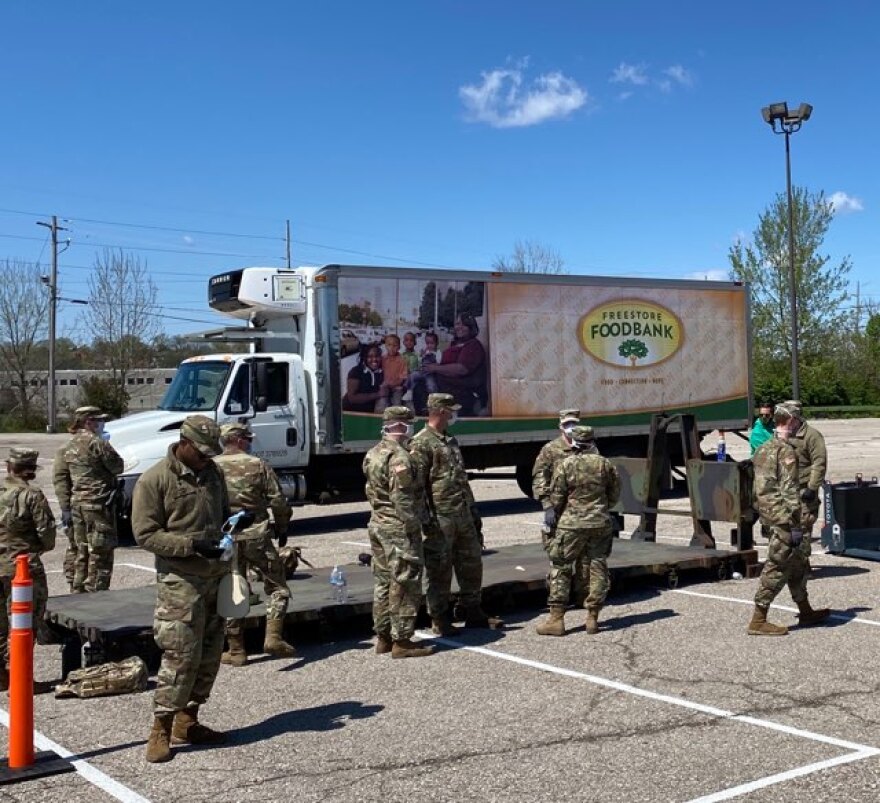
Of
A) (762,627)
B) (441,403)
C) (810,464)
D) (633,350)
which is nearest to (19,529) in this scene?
(441,403)

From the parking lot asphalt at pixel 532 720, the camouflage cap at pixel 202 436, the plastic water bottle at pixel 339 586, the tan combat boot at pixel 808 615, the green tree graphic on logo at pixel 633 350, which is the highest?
the green tree graphic on logo at pixel 633 350

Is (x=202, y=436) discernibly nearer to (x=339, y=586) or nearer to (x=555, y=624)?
(x=339, y=586)

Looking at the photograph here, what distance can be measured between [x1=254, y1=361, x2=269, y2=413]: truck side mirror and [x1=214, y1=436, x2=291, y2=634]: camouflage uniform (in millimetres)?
6525

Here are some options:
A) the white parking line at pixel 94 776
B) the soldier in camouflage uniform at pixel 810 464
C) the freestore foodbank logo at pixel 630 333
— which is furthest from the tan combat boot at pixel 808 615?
the freestore foodbank logo at pixel 630 333

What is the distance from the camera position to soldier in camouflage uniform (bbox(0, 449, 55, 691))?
7152 mm

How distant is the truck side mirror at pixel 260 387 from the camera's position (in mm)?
14805

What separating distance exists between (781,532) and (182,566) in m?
4.90

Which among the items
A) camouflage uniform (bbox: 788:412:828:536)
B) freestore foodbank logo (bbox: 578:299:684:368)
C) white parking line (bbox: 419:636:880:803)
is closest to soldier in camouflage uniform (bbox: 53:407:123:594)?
white parking line (bbox: 419:636:880:803)

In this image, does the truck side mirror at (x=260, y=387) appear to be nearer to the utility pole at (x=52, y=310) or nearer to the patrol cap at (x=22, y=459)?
the patrol cap at (x=22, y=459)

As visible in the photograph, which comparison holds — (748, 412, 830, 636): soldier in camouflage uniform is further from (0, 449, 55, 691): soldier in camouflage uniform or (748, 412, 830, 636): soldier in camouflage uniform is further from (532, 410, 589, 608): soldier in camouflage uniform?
(0, 449, 55, 691): soldier in camouflage uniform

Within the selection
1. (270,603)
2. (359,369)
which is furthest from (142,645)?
(359,369)

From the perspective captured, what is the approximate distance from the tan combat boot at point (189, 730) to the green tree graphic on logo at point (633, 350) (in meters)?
13.1

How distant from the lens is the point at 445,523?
8430 millimetres

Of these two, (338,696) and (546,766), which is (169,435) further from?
(546,766)
